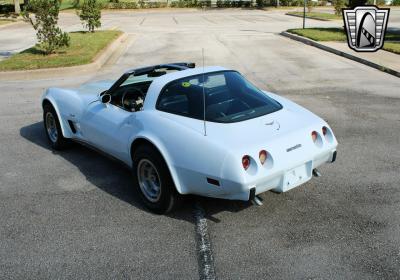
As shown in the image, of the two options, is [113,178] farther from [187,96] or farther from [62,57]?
[62,57]

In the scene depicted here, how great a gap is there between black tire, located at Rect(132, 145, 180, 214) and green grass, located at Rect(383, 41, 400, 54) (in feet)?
42.5

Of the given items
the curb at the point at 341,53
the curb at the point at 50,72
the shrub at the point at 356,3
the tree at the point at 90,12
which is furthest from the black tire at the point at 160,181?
the shrub at the point at 356,3

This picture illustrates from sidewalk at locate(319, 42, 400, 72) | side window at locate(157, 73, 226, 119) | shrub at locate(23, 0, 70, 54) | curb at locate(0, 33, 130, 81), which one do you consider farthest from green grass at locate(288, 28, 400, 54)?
side window at locate(157, 73, 226, 119)

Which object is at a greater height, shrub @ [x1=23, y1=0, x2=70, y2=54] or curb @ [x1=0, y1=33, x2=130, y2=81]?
shrub @ [x1=23, y1=0, x2=70, y2=54]

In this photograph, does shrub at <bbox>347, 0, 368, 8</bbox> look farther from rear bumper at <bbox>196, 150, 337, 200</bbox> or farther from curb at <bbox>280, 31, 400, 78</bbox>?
rear bumper at <bbox>196, 150, 337, 200</bbox>

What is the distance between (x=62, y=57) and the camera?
1488 centimetres

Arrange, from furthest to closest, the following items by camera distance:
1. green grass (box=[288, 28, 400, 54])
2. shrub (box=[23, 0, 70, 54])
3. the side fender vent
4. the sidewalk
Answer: green grass (box=[288, 28, 400, 54]) < shrub (box=[23, 0, 70, 54]) < the sidewalk < the side fender vent

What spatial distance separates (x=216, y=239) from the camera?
169 inches

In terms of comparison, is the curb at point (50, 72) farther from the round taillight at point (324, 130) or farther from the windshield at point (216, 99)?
the round taillight at point (324, 130)

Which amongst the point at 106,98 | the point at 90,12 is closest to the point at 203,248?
the point at 106,98

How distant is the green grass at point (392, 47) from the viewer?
50.4 ft

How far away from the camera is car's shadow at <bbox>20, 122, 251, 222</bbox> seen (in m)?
4.88

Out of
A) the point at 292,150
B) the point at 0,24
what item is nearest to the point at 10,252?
the point at 292,150

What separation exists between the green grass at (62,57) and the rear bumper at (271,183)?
1069 centimetres
